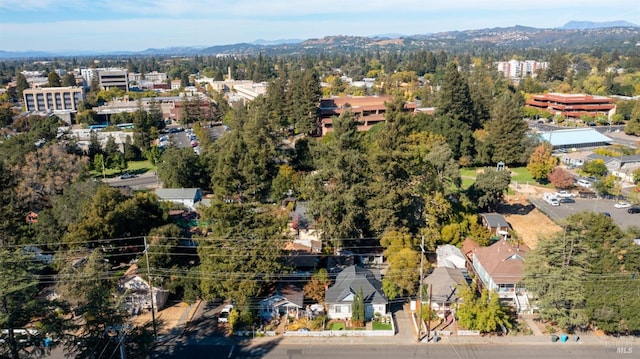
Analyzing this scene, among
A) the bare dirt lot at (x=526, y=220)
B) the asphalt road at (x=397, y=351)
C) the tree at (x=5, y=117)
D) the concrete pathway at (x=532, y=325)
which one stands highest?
the tree at (x=5, y=117)

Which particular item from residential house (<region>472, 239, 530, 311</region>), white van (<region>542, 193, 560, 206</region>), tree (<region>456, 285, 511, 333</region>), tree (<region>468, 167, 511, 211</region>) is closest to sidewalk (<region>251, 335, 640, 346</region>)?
tree (<region>456, 285, 511, 333</region>)

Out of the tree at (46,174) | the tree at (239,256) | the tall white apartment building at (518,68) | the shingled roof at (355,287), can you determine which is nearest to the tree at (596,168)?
the shingled roof at (355,287)

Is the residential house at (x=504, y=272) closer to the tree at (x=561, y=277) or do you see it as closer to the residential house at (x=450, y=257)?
the residential house at (x=450, y=257)

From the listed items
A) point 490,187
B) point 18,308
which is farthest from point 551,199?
point 18,308

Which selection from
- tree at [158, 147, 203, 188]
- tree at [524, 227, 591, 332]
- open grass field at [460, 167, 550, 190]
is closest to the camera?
tree at [524, 227, 591, 332]

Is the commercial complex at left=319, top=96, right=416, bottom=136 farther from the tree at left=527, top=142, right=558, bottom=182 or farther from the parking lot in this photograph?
the parking lot

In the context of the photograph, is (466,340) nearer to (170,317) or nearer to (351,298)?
(351,298)
